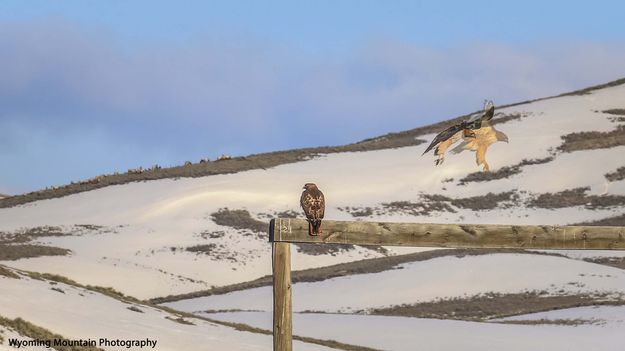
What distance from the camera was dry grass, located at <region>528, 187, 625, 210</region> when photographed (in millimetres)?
65312

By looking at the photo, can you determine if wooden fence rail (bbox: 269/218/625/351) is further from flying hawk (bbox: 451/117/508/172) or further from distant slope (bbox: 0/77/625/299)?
distant slope (bbox: 0/77/625/299)

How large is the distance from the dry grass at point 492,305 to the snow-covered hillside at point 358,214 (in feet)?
2.68

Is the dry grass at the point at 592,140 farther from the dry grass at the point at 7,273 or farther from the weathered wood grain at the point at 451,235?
the weathered wood grain at the point at 451,235

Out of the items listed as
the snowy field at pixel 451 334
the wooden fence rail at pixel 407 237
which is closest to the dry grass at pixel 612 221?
the snowy field at pixel 451 334

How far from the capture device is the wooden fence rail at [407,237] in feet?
44.8

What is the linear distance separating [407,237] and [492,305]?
28.7 metres

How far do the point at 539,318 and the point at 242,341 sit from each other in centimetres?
1476

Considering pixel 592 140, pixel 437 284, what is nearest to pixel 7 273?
pixel 437 284

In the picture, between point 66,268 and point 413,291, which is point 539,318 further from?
point 66,268

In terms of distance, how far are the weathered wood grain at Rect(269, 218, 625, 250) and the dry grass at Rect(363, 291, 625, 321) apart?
25.2 meters

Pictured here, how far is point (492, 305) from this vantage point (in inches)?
1644

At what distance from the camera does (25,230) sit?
5816cm

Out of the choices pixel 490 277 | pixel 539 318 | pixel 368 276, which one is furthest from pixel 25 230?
pixel 539 318

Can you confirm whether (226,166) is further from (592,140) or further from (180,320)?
(180,320)
